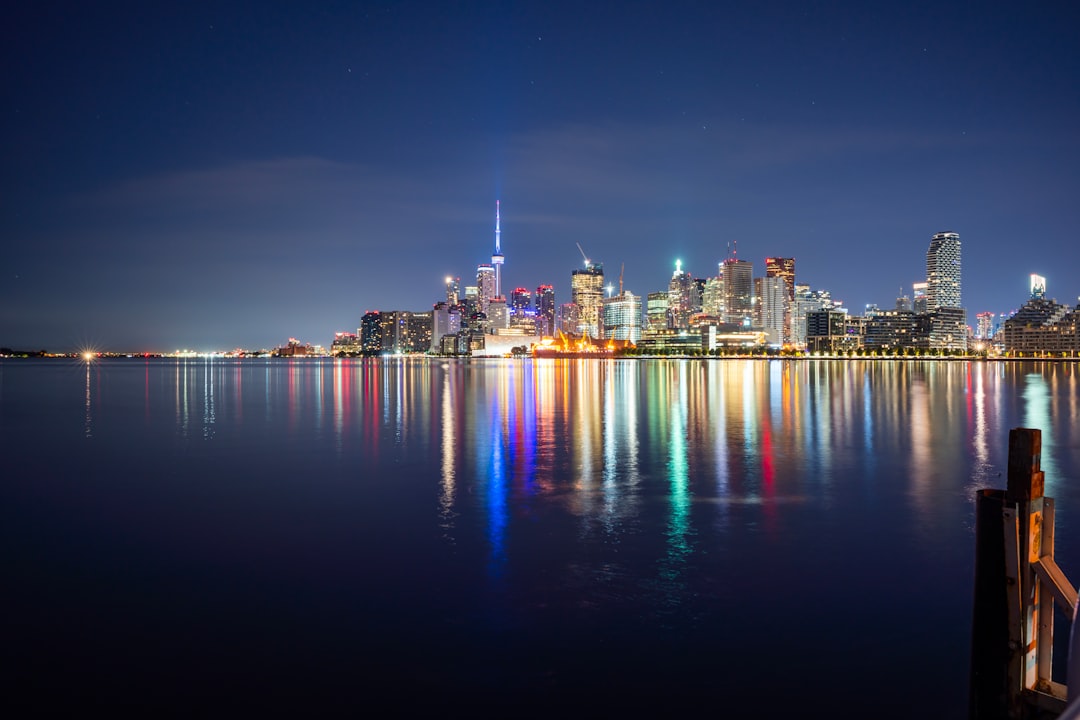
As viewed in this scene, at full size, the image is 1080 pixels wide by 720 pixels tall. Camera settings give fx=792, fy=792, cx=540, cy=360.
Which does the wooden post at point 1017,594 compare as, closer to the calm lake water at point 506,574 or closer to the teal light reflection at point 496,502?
the calm lake water at point 506,574

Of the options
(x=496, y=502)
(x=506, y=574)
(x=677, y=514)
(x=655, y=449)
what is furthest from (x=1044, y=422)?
(x=506, y=574)

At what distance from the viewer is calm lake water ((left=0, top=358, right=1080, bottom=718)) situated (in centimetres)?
940

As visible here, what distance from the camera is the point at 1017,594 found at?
776 centimetres

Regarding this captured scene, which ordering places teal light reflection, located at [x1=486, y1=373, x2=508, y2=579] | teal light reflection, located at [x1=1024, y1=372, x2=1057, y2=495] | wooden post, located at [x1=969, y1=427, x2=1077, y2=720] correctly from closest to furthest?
wooden post, located at [x1=969, y1=427, x2=1077, y2=720] < teal light reflection, located at [x1=486, y1=373, x2=508, y2=579] < teal light reflection, located at [x1=1024, y1=372, x2=1057, y2=495]

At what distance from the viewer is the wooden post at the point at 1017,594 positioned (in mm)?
7656

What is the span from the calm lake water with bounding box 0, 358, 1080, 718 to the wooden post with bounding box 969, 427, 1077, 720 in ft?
3.32

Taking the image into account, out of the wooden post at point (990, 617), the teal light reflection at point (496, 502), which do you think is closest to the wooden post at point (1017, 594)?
the wooden post at point (990, 617)

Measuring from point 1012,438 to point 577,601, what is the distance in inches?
260

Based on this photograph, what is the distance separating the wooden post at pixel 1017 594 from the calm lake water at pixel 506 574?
3.32 ft

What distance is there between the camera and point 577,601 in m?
12.1

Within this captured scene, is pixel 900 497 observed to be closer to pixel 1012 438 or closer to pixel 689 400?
pixel 1012 438

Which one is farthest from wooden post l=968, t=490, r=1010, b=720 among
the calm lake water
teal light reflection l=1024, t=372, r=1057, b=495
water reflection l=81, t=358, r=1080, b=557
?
teal light reflection l=1024, t=372, r=1057, b=495

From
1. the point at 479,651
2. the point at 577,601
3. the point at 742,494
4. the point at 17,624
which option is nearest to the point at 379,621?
the point at 479,651

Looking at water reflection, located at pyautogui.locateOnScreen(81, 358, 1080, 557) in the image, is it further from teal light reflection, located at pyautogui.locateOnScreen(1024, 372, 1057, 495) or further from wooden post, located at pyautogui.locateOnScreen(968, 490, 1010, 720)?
wooden post, located at pyautogui.locateOnScreen(968, 490, 1010, 720)
